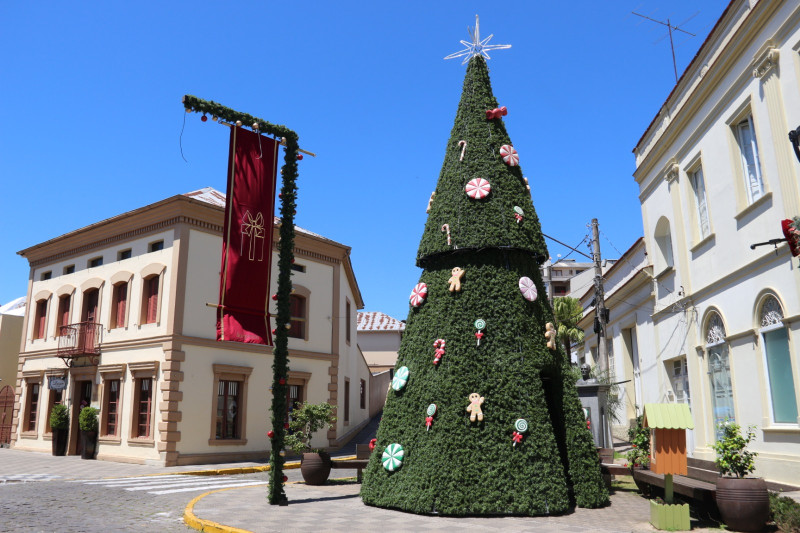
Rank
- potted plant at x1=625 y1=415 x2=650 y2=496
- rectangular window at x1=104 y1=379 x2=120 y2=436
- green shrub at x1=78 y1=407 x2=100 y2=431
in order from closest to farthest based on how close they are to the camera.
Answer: potted plant at x1=625 y1=415 x2=650 y2=496 → green shrub at x1=78 y1=407 x2=100 y2=431 → rectangular window at x1=104 y1=379 x2=120 y2=436

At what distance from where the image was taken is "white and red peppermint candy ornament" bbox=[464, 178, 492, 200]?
10477mm

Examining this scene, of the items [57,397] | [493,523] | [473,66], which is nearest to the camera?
[493,523]

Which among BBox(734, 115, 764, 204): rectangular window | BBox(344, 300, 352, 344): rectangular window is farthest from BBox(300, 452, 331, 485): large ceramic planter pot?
BBox(344, 300, 352, 344): rectangular window

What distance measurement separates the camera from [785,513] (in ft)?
25.3

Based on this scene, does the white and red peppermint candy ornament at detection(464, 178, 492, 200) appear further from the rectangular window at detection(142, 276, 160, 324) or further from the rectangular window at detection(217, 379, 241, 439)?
the rectangular window at detection(142, 276, 160, 324)

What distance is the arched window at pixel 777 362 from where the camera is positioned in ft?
35.9

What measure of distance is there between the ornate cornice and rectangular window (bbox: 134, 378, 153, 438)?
18.8 meters

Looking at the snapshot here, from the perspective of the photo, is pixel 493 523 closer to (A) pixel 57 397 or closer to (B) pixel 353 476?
(B) pixel 353 476

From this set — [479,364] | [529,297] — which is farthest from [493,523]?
[529,297]

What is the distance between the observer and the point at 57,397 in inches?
947

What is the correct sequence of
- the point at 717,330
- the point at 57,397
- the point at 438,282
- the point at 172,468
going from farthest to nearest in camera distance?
the point at 57,397 → the point at 172,468 → the point at 717,330 → the point at 438,282

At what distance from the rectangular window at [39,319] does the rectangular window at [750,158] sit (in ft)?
86.2

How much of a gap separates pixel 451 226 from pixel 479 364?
8.10 feet

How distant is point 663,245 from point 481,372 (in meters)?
11.0
